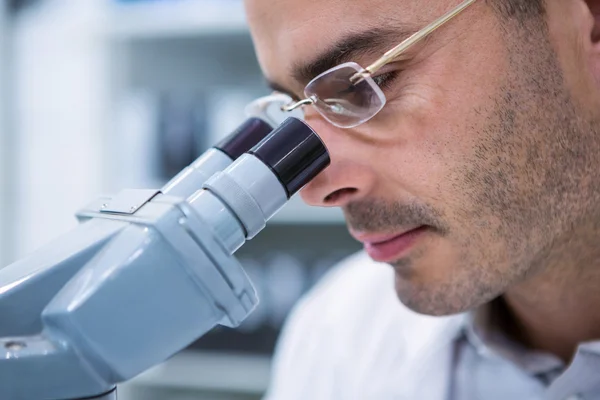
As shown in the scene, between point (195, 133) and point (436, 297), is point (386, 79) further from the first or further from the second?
point (195, 133)

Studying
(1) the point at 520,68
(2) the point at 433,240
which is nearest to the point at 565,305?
(2) the point at 433,240

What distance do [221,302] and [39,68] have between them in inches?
90.6

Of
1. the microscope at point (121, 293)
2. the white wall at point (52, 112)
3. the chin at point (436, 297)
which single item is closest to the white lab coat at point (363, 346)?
the chin at point (436, 297)

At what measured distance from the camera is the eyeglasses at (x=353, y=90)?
31.9 inches

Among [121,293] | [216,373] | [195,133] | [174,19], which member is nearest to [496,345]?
[121,293]

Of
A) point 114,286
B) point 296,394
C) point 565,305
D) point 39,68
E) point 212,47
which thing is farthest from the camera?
point 39,68

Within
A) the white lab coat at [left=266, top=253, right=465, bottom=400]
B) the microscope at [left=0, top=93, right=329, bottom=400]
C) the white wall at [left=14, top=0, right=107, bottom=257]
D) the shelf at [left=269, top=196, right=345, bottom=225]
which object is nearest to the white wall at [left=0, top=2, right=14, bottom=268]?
the white wall at [left=14, top=0, right=107, bottom=257]

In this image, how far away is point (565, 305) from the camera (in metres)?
1.03

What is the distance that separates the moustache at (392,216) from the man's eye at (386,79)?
148 mm

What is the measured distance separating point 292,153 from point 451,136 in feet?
0.81

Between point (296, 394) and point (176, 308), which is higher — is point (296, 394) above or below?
below

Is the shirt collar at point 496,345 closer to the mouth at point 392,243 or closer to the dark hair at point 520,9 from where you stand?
the mouth at point 392,243

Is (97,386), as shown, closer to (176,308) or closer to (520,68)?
(176,308)

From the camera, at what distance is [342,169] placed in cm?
85
